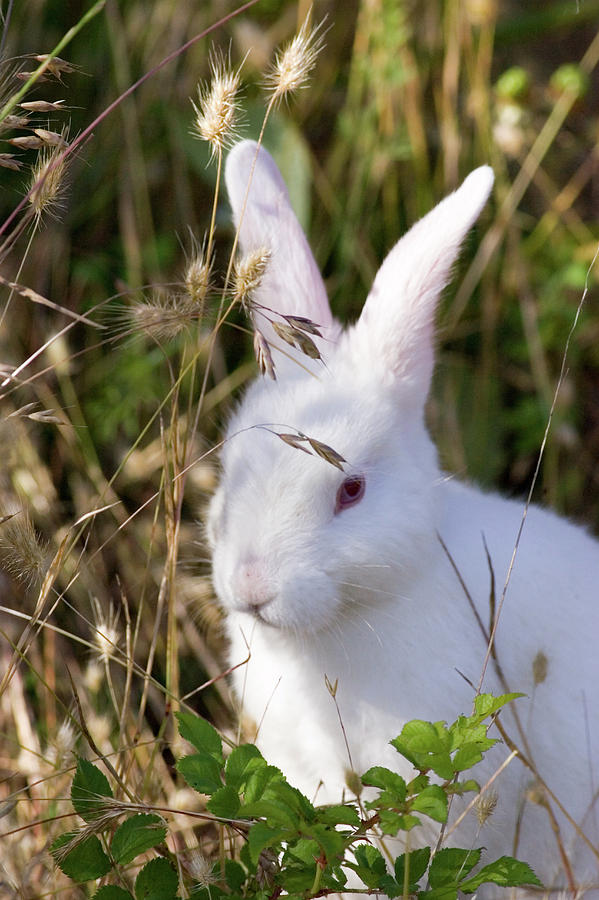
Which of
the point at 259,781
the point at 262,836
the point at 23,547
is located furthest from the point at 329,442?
the point at 262,836

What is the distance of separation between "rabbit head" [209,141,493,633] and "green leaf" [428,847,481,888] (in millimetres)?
530

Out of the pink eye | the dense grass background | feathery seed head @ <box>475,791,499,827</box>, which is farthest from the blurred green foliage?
feathery seed head @ <box>475,791,499,827</box>

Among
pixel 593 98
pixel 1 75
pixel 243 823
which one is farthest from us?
pixel 593 98

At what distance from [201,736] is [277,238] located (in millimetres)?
1177

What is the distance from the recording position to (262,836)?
1.39 m

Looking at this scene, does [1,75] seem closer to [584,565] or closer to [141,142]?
[584,565]

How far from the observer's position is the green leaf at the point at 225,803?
4.84 ft

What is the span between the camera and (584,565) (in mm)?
2361

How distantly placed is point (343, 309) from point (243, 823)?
230 centimetres

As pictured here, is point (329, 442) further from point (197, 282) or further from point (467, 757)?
point (467, 757)

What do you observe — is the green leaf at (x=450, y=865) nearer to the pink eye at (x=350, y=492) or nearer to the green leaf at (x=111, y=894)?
the green leaf at (x=111, y=894)

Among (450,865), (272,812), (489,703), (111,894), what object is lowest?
(111,894)

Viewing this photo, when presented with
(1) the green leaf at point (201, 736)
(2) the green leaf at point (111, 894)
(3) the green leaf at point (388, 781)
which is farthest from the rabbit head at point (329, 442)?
(2) the green leaf at point (111, 894)

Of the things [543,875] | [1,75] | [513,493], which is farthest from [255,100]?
[543,875]
